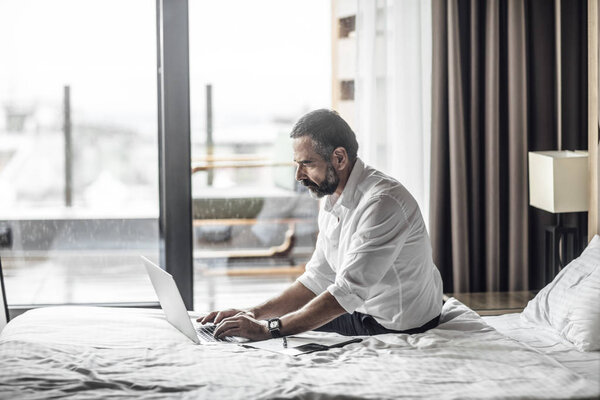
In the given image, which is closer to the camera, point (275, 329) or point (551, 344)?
point (275, 329)

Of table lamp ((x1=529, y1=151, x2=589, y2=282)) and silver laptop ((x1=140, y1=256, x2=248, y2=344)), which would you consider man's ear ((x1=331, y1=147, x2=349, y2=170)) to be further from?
table lamp ((x1=529, y1=151, x2=589, y2=282))

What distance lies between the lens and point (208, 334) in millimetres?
2672

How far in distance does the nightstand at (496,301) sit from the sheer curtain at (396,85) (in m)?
0.53

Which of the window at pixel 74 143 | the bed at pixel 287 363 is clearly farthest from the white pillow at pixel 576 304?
the window at pixel 74 143

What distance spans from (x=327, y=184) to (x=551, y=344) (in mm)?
939

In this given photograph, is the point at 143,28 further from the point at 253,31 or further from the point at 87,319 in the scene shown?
the point at 87,319

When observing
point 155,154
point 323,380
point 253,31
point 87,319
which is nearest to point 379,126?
point 253,31

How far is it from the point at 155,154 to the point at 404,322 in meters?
2.11

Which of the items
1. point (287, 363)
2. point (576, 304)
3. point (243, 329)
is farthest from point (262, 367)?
point (576, 304)

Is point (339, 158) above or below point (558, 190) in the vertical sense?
above

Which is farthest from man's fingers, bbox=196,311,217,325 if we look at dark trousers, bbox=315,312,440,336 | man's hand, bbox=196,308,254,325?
dark trousers, bbox=315,312,440,336

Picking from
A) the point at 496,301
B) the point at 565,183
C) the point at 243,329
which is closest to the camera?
the point at 243,329

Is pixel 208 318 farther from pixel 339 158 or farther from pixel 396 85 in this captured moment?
pixel 396 85

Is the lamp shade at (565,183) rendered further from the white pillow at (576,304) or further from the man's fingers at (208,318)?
the man's fingers at (208,318)
